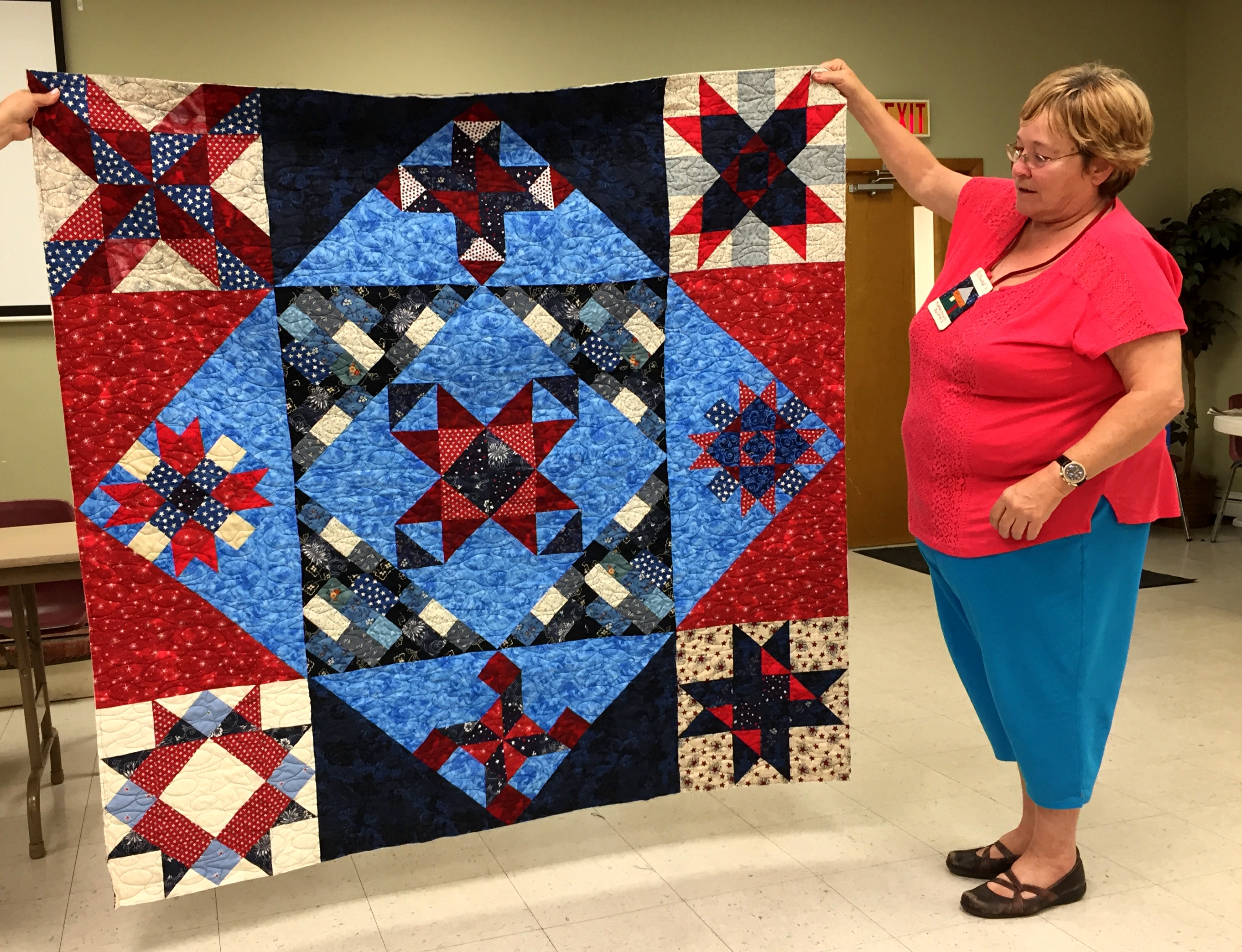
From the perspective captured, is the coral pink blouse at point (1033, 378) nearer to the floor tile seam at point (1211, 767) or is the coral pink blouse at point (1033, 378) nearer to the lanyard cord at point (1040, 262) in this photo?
the lanyard cord at point (1040, 262)

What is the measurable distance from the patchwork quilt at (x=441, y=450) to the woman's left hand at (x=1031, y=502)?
0.49 m

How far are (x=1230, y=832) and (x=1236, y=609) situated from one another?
7.06 ft

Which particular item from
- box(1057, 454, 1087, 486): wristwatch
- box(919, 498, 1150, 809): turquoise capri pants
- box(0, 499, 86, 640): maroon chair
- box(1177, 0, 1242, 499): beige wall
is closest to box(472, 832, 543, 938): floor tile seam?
box(919, 498, 1150, 809): turquoise capri pants

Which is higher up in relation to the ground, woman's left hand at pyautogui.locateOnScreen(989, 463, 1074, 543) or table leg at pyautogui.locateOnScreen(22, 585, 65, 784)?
woman's left hand at pyautogui.locateOnScreen(989, 463, 1074, 543)

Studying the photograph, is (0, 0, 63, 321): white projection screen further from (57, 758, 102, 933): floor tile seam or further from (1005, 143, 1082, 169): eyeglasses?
(1005, 143, 1082, 169): eyeglasses

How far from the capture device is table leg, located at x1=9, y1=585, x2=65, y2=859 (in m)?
2.36

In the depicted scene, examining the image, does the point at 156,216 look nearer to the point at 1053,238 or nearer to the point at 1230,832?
the point at 1053,238

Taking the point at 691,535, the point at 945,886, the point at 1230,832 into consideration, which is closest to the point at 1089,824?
the point at 1230,832

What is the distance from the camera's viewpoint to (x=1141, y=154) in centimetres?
175

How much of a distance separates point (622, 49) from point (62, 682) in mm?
3728

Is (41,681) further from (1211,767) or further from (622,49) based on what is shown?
(622,49)

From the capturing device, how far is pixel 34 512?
10.7 feet

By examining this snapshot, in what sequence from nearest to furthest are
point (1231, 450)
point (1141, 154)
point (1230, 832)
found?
point (1141, 154)
point (1230, 832)
point (1231, 450)

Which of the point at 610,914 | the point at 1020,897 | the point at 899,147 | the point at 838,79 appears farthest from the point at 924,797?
the point at 838,79
